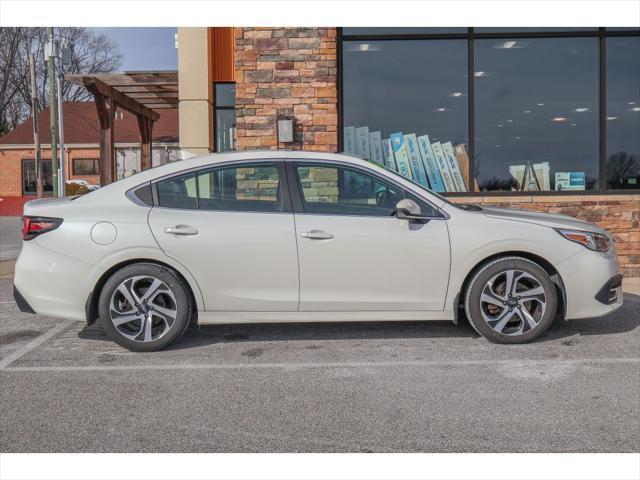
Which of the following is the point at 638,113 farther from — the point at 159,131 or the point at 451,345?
the point at 159,131

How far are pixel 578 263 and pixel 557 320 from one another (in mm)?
1116

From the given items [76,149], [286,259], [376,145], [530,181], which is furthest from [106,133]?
[76,149]

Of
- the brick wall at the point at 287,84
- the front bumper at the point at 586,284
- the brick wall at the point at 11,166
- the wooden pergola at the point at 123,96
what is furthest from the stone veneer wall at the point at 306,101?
the brick wall at the point at 11,166

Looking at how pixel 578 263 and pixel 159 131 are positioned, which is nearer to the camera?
pixel 578 263

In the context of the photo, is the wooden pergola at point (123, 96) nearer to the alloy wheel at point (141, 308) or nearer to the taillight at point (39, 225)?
the taillight at point (39, 225)

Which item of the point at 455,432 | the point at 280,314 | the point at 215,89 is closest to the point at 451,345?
the point at 280,314

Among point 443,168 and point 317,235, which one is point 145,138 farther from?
point 317,235

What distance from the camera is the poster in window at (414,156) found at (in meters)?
10.0

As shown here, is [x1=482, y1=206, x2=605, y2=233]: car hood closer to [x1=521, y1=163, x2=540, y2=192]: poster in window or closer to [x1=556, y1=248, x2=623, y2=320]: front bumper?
[x1=556, y1=248, x2=623, y2=320]: front bumper

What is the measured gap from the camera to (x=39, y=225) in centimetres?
526

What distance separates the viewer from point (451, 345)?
546cm

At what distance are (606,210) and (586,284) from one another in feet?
15.5

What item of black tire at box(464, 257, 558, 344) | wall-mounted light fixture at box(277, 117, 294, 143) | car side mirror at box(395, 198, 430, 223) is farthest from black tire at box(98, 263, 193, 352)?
wall-mounted light fixture at box(277, 117, 294, 143)

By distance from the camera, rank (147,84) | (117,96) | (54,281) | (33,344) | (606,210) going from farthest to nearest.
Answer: (117,96) < (147,84) < (606,210) < (33,344) < (54,281)
